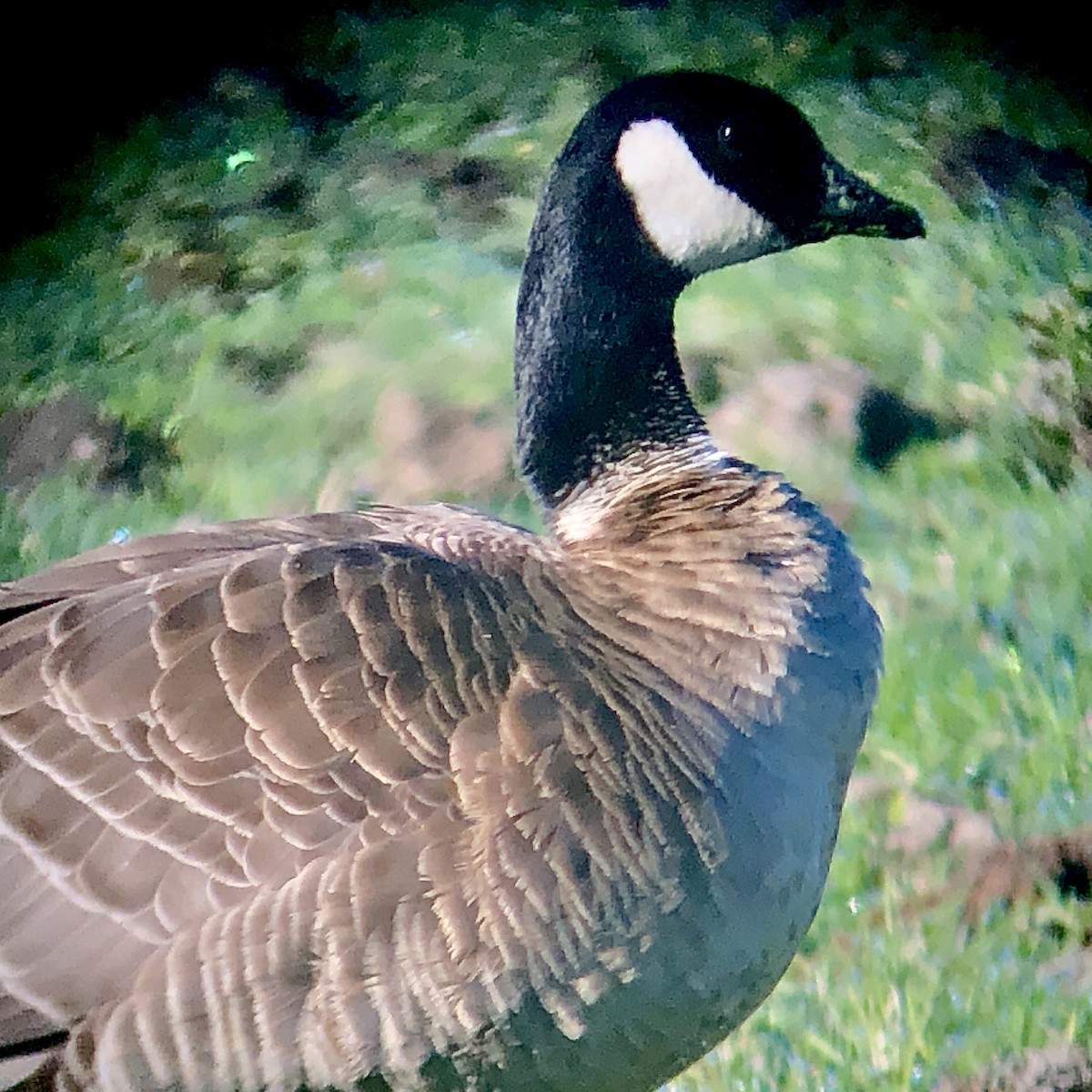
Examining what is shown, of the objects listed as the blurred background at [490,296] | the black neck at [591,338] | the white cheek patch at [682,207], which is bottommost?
the blurred background at [490,296]

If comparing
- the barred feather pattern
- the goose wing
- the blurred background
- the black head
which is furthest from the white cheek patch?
the blurred background

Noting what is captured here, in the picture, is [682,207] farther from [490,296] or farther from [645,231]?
[490,296]

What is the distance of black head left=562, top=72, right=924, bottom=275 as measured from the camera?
3.93 ft

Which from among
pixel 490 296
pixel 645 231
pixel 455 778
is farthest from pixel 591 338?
pixel 490 296

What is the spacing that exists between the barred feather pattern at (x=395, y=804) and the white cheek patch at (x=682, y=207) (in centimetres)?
31

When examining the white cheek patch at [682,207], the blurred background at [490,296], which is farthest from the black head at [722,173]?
the blurred background at [490,296]

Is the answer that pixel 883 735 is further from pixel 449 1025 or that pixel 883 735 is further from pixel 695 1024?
pixel 449 1025

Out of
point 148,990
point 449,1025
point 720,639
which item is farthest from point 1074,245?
point 148,990

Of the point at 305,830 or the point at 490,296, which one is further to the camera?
the point at 490,296

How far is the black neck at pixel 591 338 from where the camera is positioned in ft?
4.02

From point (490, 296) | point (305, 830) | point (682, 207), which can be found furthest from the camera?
point (490, 296)

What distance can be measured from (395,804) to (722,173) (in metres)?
0.68

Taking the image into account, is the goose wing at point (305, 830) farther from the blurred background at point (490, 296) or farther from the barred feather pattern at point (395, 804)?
the blurred background at point (490, 296)

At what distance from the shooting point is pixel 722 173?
1.23 metres
